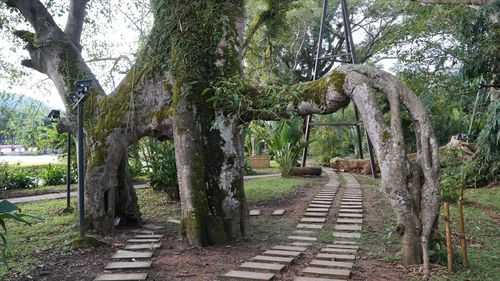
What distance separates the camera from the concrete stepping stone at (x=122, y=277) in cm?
359

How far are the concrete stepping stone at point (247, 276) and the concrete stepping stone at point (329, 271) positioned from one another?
0.39m

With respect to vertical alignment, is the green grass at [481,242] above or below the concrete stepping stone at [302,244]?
below

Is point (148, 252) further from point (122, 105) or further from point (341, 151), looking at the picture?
point (341, 151)

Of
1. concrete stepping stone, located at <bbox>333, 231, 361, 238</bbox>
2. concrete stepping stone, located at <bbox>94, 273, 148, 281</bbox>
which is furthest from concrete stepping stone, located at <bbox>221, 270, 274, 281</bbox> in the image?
concrete stepping stone, located at <bbox>333, 231, 361, 238</bbox>

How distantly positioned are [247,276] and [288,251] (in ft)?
3.33

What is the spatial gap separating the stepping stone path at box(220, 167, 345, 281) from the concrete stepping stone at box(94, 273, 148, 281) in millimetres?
714

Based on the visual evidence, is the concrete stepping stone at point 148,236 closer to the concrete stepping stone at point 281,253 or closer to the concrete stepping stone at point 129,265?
A: the concrete stepping stone at point 129,265

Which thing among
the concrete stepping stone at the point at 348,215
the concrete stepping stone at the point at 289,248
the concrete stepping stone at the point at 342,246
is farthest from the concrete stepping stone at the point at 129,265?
the concrete stepping stone at the point at 348,215

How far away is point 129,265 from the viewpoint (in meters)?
4.04

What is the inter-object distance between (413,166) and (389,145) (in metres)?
0.31

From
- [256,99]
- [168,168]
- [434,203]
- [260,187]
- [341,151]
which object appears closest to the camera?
[434,203]

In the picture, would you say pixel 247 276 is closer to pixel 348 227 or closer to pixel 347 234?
pixel 347 234

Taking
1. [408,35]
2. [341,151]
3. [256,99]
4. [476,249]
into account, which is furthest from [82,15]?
[341,151]

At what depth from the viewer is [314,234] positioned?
5582 millimetres
